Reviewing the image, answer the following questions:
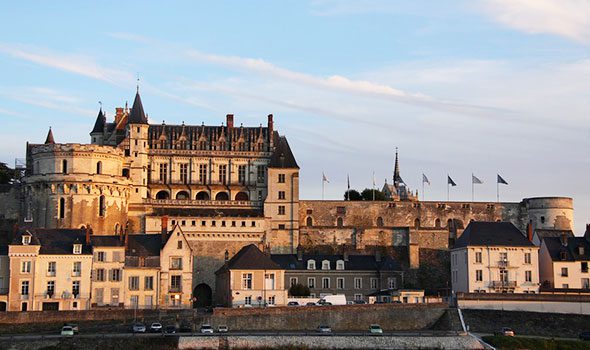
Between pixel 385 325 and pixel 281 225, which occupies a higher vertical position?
pixel 281 225

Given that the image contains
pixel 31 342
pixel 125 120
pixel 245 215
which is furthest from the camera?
pixel 125 120

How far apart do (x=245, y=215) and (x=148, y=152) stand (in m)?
11.5

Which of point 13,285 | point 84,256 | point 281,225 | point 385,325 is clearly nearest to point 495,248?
point 385,325

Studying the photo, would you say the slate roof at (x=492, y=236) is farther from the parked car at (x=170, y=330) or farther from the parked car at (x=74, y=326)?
the parked car at (x=74, y=326)

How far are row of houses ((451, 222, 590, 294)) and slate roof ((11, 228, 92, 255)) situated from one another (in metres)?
28.6

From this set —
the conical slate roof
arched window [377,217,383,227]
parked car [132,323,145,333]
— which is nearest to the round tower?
arched window [377,217,383,227]

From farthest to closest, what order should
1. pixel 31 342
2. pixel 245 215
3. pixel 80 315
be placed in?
pixel 245 215
pixel 80 315
pixel 31 342

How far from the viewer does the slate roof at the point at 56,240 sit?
75.8m

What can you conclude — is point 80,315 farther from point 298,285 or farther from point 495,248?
point 495,248

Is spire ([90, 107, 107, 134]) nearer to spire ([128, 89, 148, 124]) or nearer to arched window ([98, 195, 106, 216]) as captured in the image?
spire ([128, 89, 148, 124])

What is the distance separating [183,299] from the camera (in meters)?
78.9

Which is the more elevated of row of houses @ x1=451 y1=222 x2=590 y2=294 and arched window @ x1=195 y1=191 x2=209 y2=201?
arched window @ x1=195 y1=191 x2=209 y2=201

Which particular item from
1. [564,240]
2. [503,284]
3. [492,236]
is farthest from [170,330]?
[564,240]

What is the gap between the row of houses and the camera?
8088cm
